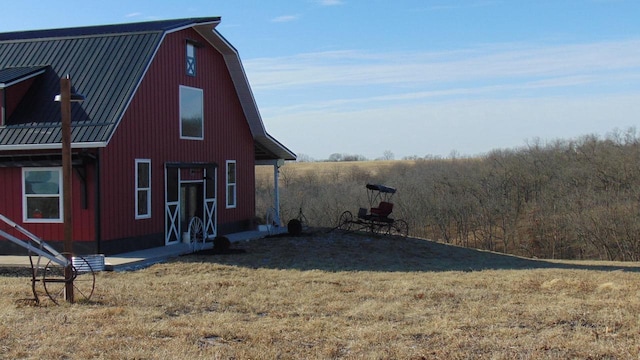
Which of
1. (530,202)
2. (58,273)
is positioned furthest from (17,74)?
(530,202)

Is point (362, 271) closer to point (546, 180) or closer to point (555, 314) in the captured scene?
point (555, 314)

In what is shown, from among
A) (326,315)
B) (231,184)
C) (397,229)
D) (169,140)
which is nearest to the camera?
(326,315)

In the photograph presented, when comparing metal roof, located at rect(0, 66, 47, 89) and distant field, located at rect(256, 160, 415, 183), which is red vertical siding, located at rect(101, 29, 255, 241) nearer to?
metal roof, located at rect(0, 66, 47, 89)

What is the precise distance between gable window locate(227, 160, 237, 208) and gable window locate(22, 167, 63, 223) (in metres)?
6.54

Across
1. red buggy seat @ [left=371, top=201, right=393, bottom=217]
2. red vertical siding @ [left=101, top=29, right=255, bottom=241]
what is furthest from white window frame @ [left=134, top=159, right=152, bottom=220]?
red buggy seat @ [left=371, top=201, right=393, bottom=217]

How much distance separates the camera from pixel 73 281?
11.0 metres

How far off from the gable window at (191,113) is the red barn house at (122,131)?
33 millimetres

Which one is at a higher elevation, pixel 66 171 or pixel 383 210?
pixel 66 171

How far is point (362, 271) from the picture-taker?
15.2 metres

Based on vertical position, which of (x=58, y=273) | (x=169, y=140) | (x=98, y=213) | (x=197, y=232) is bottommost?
(x=58, y=273)

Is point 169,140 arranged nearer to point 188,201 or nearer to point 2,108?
point 188,201

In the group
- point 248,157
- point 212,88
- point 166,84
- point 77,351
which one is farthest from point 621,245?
point 77,351

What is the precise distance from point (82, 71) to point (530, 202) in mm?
27858

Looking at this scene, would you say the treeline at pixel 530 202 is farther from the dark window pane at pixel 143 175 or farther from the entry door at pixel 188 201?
the dark window pane at pixel 143 175
